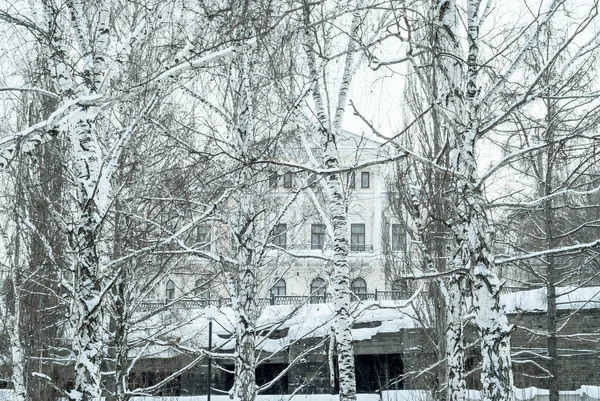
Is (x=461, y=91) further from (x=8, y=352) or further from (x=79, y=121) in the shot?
(x=8, y=352)

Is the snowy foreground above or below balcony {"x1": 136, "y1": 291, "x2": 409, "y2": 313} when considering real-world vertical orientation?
below

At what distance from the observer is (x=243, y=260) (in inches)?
378

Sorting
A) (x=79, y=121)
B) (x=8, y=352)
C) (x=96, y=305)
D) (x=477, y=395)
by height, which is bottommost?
(x=477, y=395)

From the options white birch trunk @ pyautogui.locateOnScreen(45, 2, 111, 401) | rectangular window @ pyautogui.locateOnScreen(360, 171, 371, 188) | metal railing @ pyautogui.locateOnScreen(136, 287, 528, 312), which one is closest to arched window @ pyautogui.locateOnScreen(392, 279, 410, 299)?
metal railing @ pyautogui.locateOnScreen(136, 287, 528, 312)

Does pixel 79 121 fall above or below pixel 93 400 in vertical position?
above

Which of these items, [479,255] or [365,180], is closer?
[479,255]

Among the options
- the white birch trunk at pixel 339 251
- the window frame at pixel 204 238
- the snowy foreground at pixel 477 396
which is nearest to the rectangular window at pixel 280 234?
the window frame at pixel 204 238

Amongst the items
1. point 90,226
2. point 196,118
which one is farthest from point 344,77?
point 90,226

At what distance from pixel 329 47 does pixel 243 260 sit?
347cm

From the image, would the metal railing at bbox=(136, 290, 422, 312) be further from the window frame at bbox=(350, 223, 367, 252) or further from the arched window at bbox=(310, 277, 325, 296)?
the window frame at bbox=(350, 223, 367, 252)

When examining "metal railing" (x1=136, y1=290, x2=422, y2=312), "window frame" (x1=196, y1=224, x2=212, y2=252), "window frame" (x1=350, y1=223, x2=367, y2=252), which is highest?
"window frame" (x1=350, y1=223, x2=367, y2=252)

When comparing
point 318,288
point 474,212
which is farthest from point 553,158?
point 318,288

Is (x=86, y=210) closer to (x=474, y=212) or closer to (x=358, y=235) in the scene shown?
(x=474, y=212)

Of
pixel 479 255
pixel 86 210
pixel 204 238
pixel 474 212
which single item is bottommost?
pixel 479 255
